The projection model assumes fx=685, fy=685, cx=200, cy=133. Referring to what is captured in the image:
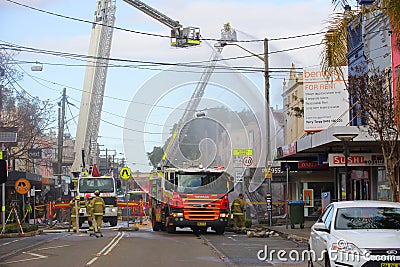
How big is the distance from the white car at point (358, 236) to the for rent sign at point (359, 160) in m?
12.7

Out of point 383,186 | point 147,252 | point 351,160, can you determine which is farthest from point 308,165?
point 147,252

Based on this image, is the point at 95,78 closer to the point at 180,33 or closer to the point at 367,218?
the point at 180,33

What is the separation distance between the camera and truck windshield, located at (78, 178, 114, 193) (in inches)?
1497

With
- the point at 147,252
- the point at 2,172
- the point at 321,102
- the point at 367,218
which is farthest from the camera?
the point at 321,102

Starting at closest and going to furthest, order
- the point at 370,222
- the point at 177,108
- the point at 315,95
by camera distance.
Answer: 1. the point at 370,222
2. the point at 177,108
3. the point at 315,95

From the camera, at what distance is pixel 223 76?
3119 centimetres

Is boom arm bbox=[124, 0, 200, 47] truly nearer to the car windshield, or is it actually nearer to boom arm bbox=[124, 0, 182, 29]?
boom arm bbox=[124, 0, 182, 29]

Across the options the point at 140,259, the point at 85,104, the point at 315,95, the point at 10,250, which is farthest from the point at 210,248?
the point at 85,104

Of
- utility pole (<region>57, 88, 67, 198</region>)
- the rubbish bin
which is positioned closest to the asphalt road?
the rubbish bin

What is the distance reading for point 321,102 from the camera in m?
29.4

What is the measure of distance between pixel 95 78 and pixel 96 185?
778 centimetres

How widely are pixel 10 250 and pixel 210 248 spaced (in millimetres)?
6406

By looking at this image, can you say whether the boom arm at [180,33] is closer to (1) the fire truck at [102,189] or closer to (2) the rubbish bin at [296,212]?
(1) the fire truck at [102,189]

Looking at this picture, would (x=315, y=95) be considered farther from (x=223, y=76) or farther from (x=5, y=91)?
(x=5, y=91)
